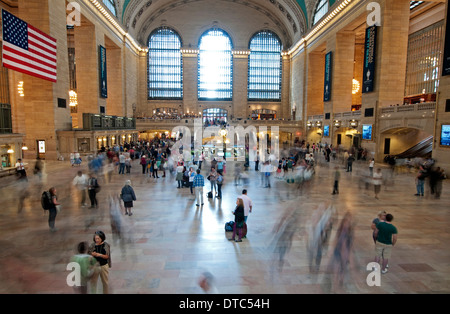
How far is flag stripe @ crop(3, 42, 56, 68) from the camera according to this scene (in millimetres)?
13812

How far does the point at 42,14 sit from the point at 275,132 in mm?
27943

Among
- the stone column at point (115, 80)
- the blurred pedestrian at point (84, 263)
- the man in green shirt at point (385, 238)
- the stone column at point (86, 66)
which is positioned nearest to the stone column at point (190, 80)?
the stone column at point (115, 80)

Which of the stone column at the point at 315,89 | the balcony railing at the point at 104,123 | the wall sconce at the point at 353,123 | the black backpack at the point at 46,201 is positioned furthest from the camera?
the stone column at the point at 315,89

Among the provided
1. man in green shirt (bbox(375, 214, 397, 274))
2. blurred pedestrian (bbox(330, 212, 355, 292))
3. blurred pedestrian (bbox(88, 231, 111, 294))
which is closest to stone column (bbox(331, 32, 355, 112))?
blurred pedestrian (bbox(330, 212, 355, 292))

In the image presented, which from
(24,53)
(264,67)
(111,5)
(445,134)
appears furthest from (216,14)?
(445,134)

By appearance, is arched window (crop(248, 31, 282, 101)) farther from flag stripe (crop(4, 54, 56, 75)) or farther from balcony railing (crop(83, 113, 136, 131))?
flag stripe (crop(4, 54, 56, 75))

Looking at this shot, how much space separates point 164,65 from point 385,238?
46284mm

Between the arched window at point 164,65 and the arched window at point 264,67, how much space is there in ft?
38.9

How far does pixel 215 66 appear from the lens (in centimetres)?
4650

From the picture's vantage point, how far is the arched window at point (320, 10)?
31142 mm

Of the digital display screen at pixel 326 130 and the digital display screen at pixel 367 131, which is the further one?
the digital display screen at pixel 326 130

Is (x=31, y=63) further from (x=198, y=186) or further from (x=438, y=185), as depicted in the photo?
(x=438, y=185)

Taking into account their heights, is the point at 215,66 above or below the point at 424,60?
above

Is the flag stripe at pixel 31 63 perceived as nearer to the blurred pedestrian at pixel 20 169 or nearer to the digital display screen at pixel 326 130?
the blurred pedestrian at pixel 20 169
